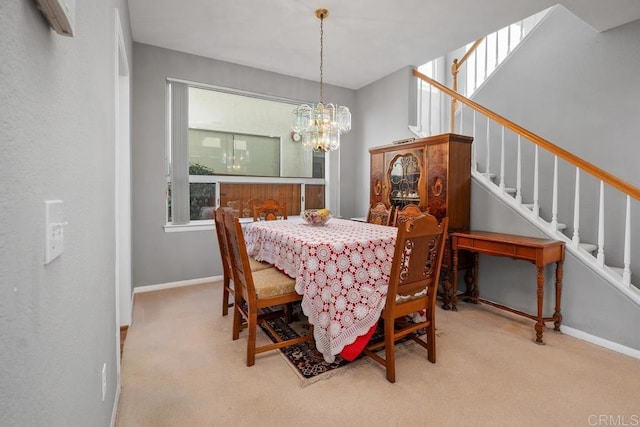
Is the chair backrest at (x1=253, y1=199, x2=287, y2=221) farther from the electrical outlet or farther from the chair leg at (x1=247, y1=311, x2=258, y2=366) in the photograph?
the electrical outlet

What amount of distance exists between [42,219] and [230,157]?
4306 mm

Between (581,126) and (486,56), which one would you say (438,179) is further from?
(486,56)

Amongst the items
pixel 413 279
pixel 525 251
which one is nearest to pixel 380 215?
pixel 525 251

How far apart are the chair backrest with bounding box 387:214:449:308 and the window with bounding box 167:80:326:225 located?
294cm

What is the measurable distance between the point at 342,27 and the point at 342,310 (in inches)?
111

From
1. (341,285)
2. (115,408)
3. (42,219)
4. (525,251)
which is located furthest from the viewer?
(525,251)

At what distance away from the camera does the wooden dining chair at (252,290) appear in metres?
2.09

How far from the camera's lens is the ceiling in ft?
9.55

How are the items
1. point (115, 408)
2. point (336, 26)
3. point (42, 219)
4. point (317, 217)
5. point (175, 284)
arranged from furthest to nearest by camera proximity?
point (175, 284)
point (336, 26)
point (317, 217)
point (115, 408)
point (42, 219)

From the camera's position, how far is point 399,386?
1.94 meters

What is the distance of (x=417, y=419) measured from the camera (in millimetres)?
1661

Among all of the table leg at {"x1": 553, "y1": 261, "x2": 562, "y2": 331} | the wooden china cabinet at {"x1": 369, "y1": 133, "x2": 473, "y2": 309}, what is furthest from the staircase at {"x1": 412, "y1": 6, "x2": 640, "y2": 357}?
the wooden china cabinet at {"x1": 369, "y1": 133, "x2": 473, "y2": 309}

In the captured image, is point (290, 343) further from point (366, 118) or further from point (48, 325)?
point (366, 118)

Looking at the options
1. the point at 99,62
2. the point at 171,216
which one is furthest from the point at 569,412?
the point at 171,216
